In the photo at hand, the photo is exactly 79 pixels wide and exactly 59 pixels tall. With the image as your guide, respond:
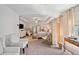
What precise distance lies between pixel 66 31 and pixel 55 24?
44 centimetres

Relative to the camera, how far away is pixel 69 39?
2.44 meters

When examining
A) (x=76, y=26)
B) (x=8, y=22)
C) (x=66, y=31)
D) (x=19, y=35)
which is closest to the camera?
(x=76, y=26)

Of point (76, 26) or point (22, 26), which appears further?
point (22, 26)

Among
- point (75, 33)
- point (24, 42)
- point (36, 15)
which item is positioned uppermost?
point (36, 15)

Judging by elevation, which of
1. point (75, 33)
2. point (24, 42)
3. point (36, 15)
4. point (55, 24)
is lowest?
point (24, 42)

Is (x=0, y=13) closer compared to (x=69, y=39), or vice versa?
(x=69, y=39)

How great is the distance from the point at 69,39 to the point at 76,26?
0.30 meters

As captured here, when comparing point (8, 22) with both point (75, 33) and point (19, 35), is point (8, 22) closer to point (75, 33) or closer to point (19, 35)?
point (19, 35)

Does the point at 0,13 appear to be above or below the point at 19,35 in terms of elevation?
above

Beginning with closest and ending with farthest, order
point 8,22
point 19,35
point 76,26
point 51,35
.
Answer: point 76,26
point 8,22
point 19,35
point 51,35

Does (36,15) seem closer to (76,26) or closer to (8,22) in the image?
(8,22)

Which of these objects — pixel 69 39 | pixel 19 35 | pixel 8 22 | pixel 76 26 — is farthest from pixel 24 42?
pixel 76 26

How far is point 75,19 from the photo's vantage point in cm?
244

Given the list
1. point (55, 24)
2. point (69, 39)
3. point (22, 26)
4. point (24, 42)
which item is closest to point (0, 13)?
point (22, 26)
